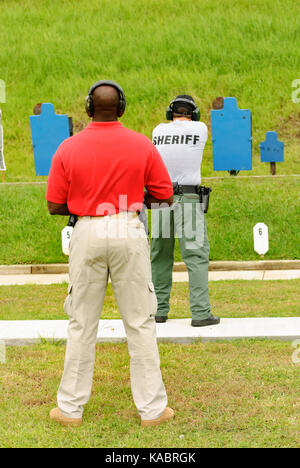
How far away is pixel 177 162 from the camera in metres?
6.79

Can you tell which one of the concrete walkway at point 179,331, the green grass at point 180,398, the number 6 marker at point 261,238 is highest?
the number 6 marker at point 261,238

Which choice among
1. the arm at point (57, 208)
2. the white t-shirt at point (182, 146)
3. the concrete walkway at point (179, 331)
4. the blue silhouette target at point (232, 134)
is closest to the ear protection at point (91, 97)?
the arm at point (57, 208)

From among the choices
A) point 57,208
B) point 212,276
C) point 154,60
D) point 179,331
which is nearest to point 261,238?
point 212,276

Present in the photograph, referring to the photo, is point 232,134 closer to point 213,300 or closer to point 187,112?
point 213,300

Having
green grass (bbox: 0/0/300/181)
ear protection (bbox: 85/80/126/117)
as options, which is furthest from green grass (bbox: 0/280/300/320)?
green grass (bbox: 0/0/300/181)

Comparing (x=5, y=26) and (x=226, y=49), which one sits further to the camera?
(x=5, y=26)

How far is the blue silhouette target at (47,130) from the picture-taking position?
44.4 feet

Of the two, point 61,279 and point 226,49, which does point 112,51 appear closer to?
point 226,49

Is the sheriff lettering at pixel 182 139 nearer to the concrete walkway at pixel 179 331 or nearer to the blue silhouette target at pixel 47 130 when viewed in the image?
the concrete walkway at pixel 179 331

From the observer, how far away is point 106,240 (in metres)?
4.31

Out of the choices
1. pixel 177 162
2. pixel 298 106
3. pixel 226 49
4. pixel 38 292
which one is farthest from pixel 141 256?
pixel 226 49

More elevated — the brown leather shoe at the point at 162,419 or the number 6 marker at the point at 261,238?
the number 6 marker at the point at 261,238

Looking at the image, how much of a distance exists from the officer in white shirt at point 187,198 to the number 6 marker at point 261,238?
4.93 metres

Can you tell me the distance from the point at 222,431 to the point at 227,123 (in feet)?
31.2
